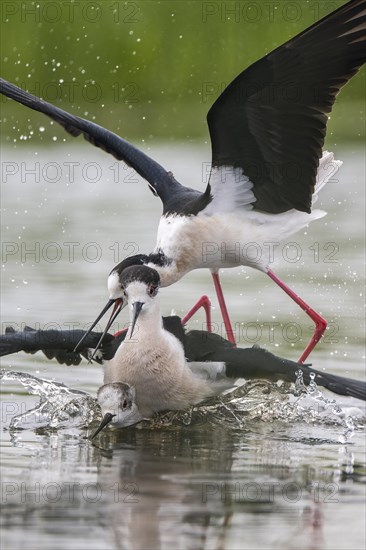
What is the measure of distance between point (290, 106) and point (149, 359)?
5.39 feet

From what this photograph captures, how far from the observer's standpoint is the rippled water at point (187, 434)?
584cm

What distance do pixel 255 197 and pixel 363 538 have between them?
11.9 feet

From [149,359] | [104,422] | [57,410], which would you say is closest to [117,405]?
[104,422]

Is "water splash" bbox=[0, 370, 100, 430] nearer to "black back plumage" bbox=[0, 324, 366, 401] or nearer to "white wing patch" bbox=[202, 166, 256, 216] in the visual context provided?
"black back plumage" bbox=[0, 324, 366, 401]

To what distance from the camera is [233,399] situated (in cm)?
821

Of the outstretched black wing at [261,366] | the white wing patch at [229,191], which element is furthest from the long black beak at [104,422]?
the white wing patch at [229,191]

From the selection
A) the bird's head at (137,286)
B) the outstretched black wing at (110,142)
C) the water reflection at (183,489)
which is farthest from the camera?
the outstretched black wing at (110,142)

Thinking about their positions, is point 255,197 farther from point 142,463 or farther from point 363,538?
point 363,538

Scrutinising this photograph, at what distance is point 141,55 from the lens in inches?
733

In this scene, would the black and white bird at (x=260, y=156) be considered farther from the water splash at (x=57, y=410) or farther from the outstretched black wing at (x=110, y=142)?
the water splash at (x=57, y=410)

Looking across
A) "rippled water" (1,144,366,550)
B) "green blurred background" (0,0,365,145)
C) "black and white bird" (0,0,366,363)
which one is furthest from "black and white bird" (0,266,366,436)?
"green blurred background" (0,0,365,145)

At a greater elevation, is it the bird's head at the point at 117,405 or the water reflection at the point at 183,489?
the bird's head at the point at 117,405

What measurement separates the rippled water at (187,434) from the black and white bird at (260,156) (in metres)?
0.92

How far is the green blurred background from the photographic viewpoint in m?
17.8
